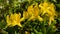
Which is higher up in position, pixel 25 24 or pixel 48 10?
pixel 48 10

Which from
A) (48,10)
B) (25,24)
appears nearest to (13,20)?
(25,24)

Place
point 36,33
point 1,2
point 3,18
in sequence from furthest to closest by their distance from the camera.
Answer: point 1,2 < point 3,18 < point 36,33

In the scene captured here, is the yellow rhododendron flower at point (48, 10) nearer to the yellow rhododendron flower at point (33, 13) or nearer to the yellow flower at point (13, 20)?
the yellow rhododendron flower at point (33, 13)

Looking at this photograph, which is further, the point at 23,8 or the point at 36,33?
the point at 23,8

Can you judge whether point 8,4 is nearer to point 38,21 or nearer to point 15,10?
point 15,10

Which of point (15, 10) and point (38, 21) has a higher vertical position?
point (15, 10)

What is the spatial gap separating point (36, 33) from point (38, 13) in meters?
0.18

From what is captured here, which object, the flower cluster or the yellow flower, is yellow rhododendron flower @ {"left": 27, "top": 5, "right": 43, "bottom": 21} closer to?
the flower cluster

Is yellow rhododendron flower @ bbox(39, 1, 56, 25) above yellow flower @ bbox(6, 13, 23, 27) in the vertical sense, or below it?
above

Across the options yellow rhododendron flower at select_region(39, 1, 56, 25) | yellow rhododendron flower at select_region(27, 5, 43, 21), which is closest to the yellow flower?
yellow rhododendron flower at select_region(27, 5, 43, 21)

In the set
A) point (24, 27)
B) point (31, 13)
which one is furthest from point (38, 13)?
point (24, 27)

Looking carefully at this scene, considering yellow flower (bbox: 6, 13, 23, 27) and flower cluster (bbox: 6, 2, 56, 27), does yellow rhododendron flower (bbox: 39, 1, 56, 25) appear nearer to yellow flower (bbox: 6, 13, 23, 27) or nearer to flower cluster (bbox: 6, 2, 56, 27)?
flower cluster (bbox: 6, 2, 56, 27)

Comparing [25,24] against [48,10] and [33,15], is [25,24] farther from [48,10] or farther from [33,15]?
[48,10]

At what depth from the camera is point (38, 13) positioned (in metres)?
1.58
